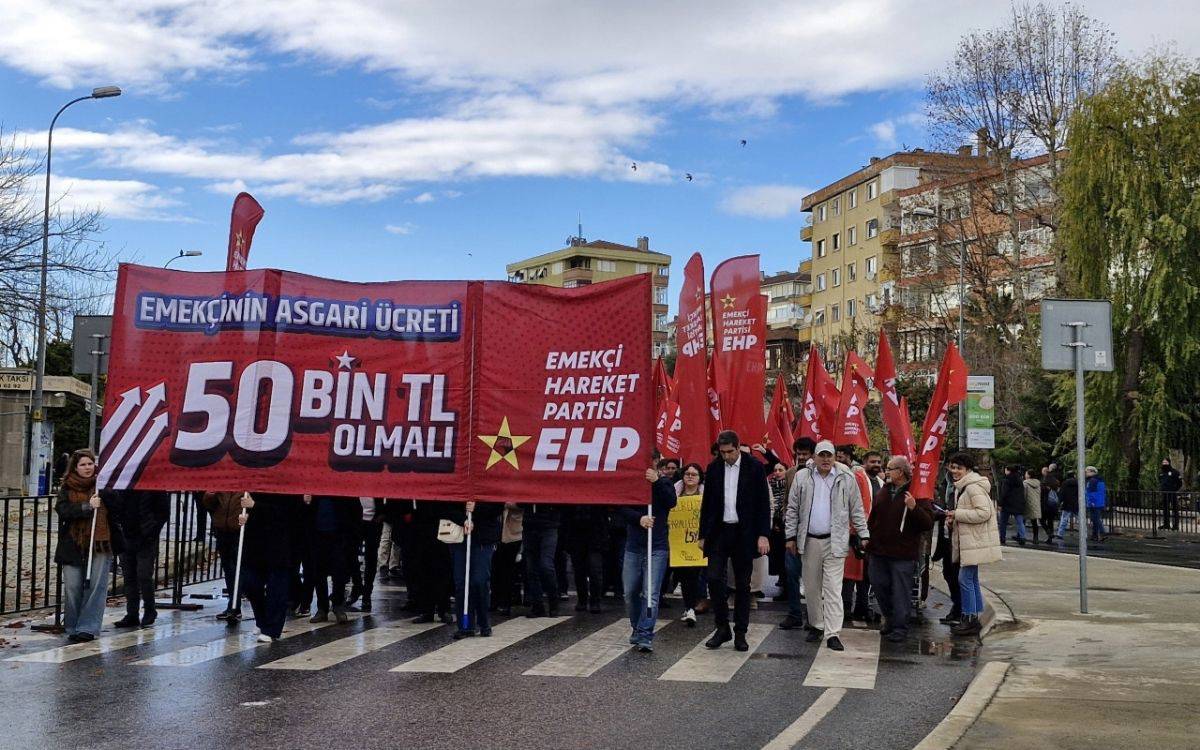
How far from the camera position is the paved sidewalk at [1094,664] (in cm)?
720

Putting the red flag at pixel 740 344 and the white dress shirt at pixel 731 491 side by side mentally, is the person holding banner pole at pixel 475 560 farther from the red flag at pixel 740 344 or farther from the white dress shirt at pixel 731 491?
the red flag at pixel 740 344

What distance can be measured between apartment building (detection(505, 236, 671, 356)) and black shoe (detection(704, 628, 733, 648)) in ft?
348

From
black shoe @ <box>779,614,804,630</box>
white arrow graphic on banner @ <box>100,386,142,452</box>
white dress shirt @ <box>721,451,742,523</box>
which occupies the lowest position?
black shoe @ <box>779,614,804,630</box>

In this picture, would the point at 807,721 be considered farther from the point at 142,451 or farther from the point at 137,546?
the point at 137,546

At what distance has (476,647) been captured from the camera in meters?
10.7

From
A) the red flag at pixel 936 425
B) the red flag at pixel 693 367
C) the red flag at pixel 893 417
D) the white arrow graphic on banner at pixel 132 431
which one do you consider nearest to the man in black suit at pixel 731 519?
the red flag at pixel 693 367

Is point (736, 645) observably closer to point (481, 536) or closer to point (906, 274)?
point (481, 536)

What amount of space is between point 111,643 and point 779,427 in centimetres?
1169

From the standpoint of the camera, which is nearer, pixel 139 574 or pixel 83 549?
pixel 83 549

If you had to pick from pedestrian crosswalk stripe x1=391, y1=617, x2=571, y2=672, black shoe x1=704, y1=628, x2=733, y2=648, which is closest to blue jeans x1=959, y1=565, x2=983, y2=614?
black shoe x1=704, y1=628, x2=733, y2=648

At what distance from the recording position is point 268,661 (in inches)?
386

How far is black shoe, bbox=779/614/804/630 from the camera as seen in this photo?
40.2 ft

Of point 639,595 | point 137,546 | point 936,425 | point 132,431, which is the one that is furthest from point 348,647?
point 936,425

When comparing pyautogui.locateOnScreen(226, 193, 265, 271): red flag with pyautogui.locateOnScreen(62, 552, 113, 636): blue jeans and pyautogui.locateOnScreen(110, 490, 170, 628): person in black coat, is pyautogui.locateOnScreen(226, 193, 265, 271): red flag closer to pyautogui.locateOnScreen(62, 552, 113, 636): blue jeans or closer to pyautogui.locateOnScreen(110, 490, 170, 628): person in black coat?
pyautogui.locateOnScreen(110, 490, 170, 628): person in black coat
